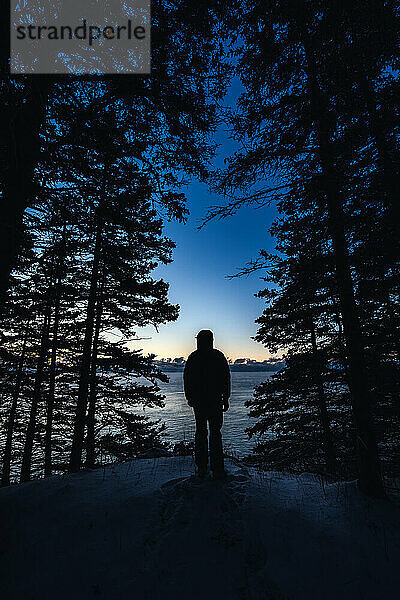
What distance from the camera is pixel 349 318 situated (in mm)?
5086

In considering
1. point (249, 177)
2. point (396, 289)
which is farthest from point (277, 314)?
point (249, 177)

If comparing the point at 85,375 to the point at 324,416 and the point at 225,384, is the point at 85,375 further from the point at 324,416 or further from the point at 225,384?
the point at 324,416

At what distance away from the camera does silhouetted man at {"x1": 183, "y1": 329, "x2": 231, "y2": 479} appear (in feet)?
15.3

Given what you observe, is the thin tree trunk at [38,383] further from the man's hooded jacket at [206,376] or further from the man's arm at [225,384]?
the man's arm at [225,384]

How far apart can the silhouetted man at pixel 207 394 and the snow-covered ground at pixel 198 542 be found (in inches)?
16.6

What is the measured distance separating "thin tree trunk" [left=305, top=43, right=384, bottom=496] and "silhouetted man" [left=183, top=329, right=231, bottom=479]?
2.48 metres

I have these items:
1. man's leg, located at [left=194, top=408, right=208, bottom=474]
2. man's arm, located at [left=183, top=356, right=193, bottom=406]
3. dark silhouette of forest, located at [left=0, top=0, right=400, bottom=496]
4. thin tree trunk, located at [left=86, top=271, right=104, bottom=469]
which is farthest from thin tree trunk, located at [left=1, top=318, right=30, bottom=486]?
man's leg, located at [left=194, top=408, right=208, bottom=474]

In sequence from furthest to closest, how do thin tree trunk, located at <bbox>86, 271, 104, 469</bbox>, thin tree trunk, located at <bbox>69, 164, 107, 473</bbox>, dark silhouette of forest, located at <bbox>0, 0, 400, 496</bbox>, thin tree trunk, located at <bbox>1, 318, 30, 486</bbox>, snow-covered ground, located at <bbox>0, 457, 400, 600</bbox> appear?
thin tree trunk, located at <bbox>1, 318, 30, 486</bbox> → thin tree trunk, located at <bbox>86, 271, 104, 469</bbox> → thin tree trunk, located at <bbox>69, 164, 107, 473</bbox> → dark silhouette of forest, located at <bbox>0, 0, 400, 496</bbox> → snow-covered ground, located at <bbox>0, 457, 400, 600</bbox>

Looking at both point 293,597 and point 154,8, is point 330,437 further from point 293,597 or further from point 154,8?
point 154,8

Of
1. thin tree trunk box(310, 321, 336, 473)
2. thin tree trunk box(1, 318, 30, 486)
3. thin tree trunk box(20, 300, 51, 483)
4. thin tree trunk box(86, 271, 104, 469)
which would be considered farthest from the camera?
thin tree trunk box(1, 318, 30, 486)

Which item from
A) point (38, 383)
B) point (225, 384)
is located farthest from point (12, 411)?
point (225, 384)

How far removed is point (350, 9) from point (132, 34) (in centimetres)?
378

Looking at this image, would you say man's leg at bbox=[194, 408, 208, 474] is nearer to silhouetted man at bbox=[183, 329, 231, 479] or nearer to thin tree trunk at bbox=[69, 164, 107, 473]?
silhouetted man at bbox=[183, 329, 231, 479]

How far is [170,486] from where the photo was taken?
4.42m
